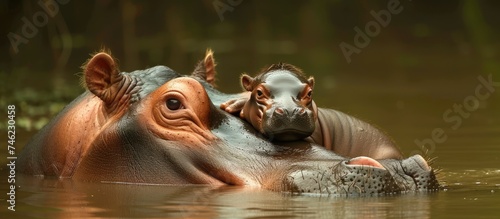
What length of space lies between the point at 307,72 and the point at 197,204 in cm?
1222

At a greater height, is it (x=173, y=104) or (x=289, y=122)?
(x=173, y=104)

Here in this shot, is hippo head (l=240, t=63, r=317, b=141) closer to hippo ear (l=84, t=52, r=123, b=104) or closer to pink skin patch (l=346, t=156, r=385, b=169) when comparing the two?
pink skin patch (l=346, t=156, r=385, b=169)

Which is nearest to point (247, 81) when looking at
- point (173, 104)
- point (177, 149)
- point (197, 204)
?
point (173, 104)

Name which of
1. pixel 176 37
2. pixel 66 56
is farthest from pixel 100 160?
pixel 176 37

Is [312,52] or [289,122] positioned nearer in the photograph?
[289,122]

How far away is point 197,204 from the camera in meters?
7.71

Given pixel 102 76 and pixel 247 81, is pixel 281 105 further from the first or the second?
pixel 102 76

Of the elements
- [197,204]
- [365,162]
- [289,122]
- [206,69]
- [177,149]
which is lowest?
[197,204]

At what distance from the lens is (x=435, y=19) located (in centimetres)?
2881

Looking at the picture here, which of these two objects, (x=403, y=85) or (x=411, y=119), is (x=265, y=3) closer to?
(x=403, y=85)

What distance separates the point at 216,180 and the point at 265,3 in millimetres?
24841

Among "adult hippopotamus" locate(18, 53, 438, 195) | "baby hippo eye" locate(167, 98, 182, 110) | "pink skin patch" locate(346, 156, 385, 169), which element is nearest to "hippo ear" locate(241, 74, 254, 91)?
"adult hippopotamus" locate(18, 53, 438, 195)

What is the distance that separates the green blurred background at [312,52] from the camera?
46.7 ft

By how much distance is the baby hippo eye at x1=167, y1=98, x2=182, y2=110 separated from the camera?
8.70 m
